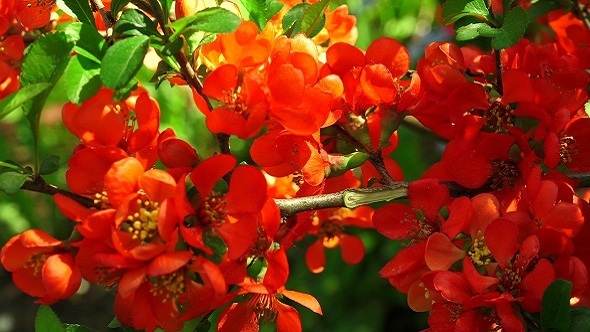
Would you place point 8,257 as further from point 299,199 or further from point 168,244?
point 299,199

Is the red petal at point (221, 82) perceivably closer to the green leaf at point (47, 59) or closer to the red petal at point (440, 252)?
the green leaf at point (47, 59)

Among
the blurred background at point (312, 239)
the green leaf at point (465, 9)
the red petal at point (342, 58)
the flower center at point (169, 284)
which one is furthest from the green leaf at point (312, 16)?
the blurred background at point (312, 239)

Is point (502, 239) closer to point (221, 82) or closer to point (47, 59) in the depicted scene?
point (221, 82)

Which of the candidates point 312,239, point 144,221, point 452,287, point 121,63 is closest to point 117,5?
point 121,63

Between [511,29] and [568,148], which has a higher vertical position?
[511,29]

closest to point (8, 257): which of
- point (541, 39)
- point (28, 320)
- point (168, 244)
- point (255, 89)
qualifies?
point (168, 244)

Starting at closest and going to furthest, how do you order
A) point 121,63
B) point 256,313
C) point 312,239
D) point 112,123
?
point 121,63
point 112,123
point 256,313
point 312,239
